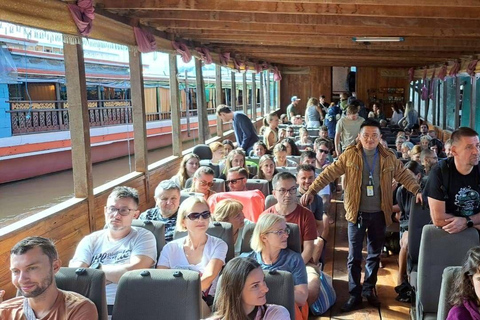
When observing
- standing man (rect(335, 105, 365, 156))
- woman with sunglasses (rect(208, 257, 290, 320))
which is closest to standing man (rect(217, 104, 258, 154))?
standing man (rect(335, 105, 365, 156))

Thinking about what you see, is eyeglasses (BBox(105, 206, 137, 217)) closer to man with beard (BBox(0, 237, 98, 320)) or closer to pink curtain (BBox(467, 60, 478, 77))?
man with beard (BBox(0, 237, 98, 320))

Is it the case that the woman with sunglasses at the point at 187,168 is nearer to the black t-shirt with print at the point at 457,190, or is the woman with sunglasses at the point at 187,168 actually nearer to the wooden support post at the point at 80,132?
the wooden support post at the point at 80,132

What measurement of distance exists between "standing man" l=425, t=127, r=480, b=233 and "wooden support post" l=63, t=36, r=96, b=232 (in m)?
3.08

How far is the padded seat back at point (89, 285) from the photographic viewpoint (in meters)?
2.55

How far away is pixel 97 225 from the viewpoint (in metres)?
5.25

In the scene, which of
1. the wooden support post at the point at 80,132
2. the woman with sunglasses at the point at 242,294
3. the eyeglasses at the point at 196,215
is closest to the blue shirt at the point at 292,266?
the eyeglasses at the point at 196,215

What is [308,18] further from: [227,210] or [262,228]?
[262,228]

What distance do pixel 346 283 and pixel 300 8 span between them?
2.67 m

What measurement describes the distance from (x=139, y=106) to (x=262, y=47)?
4.88 metres

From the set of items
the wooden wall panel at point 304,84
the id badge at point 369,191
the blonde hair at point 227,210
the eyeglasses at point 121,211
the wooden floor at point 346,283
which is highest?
the wooden wall panel at point 304,84

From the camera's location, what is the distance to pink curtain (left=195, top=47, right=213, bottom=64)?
8.88 meters

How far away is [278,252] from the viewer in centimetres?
319

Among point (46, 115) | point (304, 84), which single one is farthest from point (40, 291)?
point (304, 84)

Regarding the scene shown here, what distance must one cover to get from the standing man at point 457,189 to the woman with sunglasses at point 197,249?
129 cm
